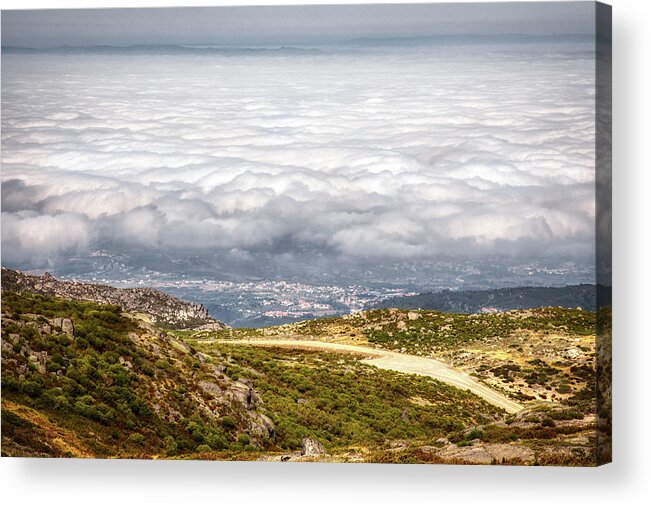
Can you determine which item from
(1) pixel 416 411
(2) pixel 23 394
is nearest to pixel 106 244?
(2) pixel 23 394

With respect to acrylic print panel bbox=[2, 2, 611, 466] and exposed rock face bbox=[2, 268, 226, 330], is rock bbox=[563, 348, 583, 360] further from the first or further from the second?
exposed rock face bbox=[2, 268, 226, 330]

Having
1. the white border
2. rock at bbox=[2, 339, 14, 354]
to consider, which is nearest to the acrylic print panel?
rock at bbox=[2, 339, 14, 354]

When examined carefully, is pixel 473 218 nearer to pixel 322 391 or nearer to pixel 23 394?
pixel 322 391

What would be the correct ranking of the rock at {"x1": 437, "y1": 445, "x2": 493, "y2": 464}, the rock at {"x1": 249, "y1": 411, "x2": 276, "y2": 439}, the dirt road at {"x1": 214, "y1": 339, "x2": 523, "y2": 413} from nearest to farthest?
the rock at {"x1": 437, "y1": 445, "x2": 493, "y2": 464}, the dirt road at {"x1": 214, "y1": 339, "x2": 523, "y2": 413}, the rock at {"x1": 249, "y1": 411, "x2": 276, "y2": 439}

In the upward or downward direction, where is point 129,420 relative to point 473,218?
downward

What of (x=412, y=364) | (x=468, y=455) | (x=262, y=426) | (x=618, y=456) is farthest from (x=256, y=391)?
(x=618, y=456)
